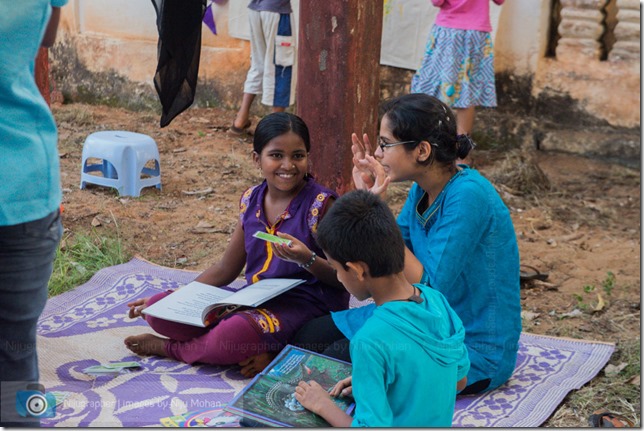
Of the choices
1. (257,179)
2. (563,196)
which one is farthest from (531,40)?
(257,179)

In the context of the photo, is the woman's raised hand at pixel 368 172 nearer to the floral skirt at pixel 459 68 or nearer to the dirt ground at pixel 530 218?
the dirt ground at pixel 530 218

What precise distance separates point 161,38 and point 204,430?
1.57m

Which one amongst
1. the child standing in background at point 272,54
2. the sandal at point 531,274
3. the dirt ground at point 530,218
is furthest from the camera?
the child standing in background at point 272,54

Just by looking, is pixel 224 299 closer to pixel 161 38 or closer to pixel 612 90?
pixel 161 38

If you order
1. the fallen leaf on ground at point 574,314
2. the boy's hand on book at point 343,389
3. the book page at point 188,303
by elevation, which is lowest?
the fallen leaf on ground at point 574,314

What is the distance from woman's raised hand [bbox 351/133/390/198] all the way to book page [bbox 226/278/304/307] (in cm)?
45

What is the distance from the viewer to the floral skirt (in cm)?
614

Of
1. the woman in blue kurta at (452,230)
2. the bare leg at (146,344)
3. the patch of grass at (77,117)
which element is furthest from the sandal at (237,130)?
the woman in blue kurta at (452,230)

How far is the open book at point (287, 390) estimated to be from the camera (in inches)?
104

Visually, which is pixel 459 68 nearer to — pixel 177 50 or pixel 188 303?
pixel 177 50

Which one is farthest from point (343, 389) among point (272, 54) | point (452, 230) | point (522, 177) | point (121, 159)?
point (272, 54)

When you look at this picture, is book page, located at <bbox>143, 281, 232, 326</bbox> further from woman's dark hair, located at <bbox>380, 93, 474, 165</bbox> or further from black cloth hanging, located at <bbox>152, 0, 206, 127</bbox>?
woman's dark hair, located at <bbox>380, 93, 474, 165</bbox>

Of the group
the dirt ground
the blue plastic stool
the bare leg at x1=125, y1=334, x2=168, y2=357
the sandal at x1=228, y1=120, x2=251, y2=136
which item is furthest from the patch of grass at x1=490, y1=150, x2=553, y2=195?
the bare leg at x1=125, y1=334, x2=168, y2=357

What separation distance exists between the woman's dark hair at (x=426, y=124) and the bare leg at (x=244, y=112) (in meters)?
4.30
